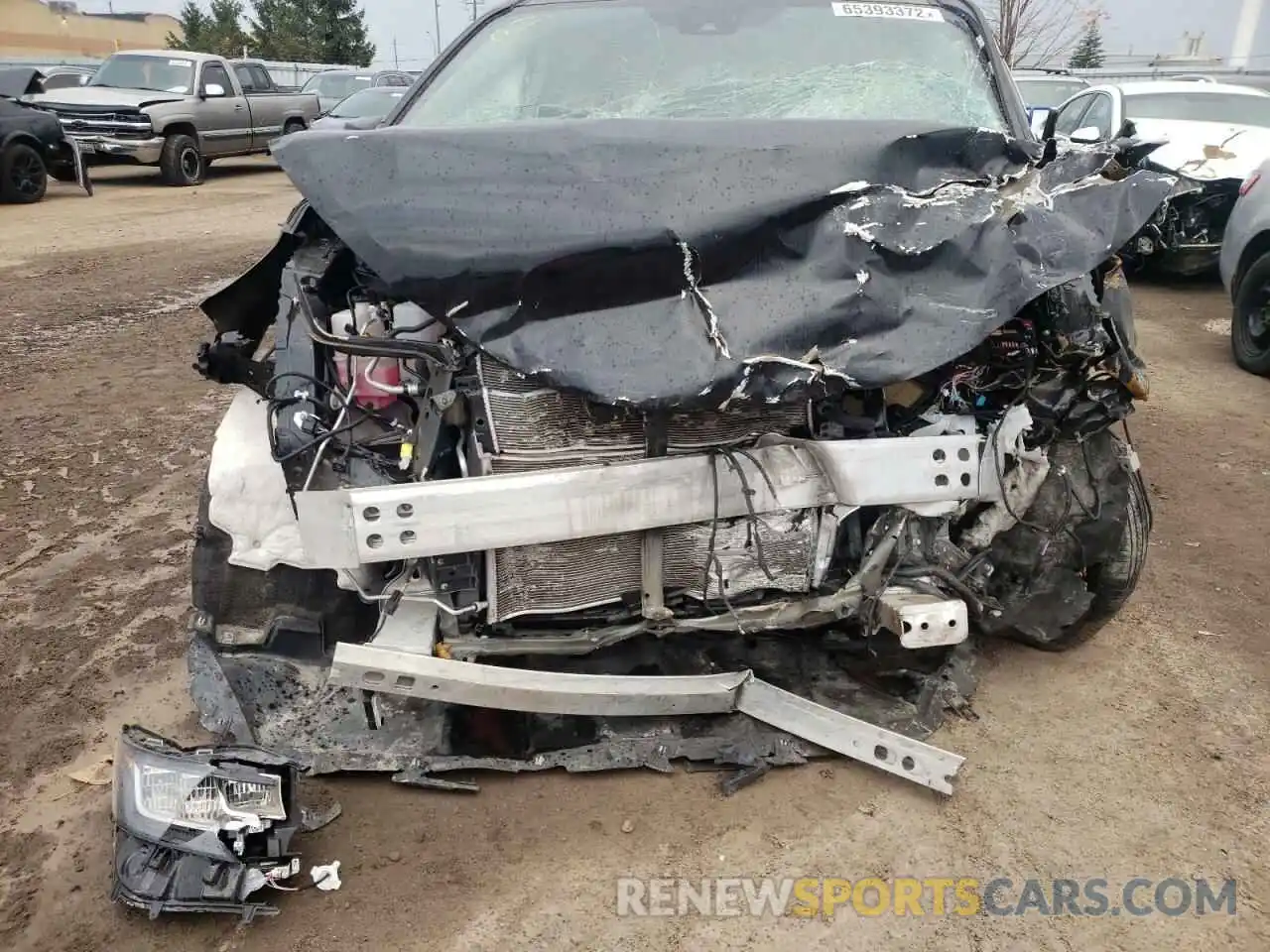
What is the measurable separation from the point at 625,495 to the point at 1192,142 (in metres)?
8.34

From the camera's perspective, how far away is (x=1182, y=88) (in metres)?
8.84

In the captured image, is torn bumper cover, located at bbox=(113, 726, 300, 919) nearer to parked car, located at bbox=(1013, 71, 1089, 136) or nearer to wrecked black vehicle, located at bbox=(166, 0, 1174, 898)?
wrecked black vehicle, located at bbox=(166, 0, 1174, 898)

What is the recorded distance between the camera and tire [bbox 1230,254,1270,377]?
19.4 feet

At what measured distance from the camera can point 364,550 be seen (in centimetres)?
200

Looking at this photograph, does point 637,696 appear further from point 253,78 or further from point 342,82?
point 342,82

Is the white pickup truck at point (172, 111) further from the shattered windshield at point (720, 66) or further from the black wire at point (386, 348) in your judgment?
the black wire at point (386, 348)

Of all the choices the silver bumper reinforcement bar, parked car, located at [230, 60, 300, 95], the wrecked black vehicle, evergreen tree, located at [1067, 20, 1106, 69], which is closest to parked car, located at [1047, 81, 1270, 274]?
the wrecked black vehicle

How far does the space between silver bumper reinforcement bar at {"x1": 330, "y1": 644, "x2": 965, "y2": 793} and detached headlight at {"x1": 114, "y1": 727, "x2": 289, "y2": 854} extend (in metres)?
0.29

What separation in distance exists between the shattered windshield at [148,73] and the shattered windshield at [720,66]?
1268cm

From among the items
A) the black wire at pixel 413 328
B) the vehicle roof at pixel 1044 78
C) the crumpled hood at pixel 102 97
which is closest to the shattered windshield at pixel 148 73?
the crumpled hood at pixel 102 97

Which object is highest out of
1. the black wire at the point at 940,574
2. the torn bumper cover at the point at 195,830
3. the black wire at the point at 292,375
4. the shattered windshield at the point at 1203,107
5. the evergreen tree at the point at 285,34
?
the evergreen tree at the point at 285,34

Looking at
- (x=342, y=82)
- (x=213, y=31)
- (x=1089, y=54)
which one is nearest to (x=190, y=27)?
(x=213, y=31)

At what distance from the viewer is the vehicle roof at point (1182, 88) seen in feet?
28.6

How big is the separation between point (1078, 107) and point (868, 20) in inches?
268
